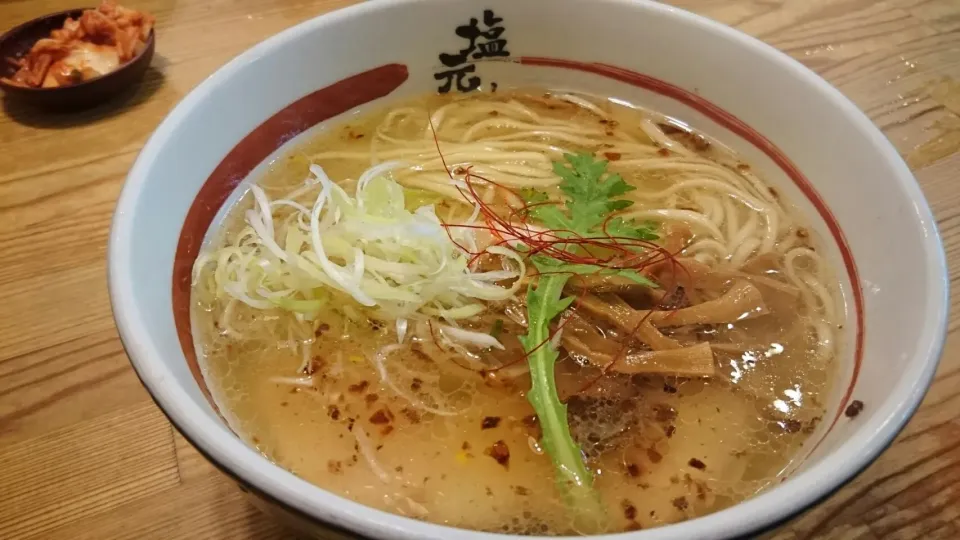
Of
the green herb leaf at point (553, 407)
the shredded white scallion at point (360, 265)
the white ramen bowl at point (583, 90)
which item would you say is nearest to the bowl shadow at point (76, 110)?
the white ramen bowl at point (583, 90)

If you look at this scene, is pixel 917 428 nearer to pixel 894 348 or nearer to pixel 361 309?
pixel 894 348

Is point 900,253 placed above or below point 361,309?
above

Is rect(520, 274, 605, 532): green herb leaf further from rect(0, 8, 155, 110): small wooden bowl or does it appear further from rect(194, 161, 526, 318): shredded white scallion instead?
rect(0, 8, 155, 110): small wooden bowl

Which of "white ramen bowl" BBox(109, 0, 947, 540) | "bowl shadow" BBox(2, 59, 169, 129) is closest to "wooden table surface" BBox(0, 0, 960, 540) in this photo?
"bowl shadow" BBox(2, 59, 169, 129)

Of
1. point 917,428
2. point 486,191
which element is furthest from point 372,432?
point 917,428

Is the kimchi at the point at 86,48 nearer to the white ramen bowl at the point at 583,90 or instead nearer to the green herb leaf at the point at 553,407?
the white ramen bowl at the point at 583,90
